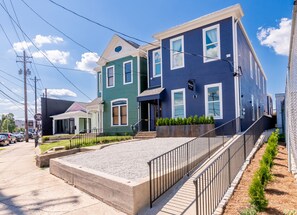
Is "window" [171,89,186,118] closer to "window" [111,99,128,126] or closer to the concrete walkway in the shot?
"window" [111,99,128,126]

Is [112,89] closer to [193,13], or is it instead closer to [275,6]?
[193,13]

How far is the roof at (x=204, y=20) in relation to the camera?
11391mm

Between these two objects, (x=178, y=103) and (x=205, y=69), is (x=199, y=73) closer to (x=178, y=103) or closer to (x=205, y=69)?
(x=205, y=69)

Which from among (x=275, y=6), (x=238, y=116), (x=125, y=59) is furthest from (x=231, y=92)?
(x=125, y=59)

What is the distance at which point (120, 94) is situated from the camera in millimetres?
17875

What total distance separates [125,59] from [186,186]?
13.4m

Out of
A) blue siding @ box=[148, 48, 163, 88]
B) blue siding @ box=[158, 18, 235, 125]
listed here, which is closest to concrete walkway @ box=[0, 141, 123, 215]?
blue siding @ box=[158, 18, 235, 125]

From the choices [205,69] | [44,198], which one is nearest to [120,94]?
[205,69]

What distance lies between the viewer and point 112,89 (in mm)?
18469

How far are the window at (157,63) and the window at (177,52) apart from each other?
1658mm

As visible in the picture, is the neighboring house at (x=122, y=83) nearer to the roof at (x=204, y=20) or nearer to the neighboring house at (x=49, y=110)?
the roof at (x=204, y=20)

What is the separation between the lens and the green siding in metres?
16.8

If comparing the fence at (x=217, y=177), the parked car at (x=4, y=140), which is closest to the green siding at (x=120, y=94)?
the fence at (x=217, y=177)

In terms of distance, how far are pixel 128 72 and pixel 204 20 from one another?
7166mm
